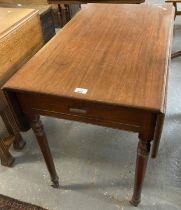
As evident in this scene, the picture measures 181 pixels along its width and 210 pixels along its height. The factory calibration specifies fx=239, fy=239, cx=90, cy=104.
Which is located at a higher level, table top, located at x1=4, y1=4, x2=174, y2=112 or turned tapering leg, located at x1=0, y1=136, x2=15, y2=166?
table top, located at x1=4, y1=4, x2=174, y2=112

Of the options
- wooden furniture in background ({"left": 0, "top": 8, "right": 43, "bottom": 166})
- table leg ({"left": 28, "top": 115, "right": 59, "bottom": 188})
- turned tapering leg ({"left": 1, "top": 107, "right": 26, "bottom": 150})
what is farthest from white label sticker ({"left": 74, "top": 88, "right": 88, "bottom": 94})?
turned tapering leg ({"left": 1, "top": 107, "right": 26, "bottom": 150})

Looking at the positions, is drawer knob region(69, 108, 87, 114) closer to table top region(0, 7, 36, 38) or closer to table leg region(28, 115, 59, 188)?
table leg region(28, 115, 59, 188)

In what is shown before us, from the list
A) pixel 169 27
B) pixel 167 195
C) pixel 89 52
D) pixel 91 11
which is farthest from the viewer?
pixel 91 11

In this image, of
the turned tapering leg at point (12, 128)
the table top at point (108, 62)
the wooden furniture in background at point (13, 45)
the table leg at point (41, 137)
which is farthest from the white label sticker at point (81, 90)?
the turned tapering leg at point (12, 128)

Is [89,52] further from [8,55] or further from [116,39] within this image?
[8,55]

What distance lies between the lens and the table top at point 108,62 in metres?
0.81

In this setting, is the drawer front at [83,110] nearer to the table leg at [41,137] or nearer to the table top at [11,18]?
the table leg at [41,137]

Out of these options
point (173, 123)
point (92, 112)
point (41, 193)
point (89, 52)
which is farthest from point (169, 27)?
point (41, 193)

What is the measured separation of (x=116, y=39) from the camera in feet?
3.65

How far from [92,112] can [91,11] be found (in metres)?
0.80

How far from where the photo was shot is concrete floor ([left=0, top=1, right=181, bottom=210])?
129 centimetres

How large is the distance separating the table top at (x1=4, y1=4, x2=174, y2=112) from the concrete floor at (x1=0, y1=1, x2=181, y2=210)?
731mm

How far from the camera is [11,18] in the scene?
1.42 meters

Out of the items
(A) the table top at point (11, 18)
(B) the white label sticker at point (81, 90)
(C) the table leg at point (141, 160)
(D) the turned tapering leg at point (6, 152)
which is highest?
(A) the table top at point (11, 18)
